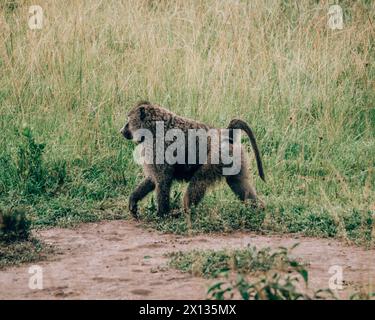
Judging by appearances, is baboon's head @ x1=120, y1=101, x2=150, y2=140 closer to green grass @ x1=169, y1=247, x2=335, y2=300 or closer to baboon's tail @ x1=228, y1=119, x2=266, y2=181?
baboon's tail @ x1=228, y1=119, x2=266, y2=181

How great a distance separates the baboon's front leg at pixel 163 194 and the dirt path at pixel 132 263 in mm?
264

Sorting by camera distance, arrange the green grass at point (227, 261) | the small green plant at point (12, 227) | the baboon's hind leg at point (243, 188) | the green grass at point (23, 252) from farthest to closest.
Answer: the baboon's hind leg at point (243, 188) < the small green plant at point (12, 227) < the green grass at point (23, 252) < the green grass at point (227, 261)

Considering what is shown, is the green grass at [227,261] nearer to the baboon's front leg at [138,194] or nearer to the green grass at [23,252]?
the green grass at [23,252]

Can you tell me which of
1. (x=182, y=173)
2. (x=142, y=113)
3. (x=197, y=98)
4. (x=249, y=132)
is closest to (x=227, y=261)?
(x=182, y=173)

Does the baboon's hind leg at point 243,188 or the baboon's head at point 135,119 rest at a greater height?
the baboon's head at point 135,119

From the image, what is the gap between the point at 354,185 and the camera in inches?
284

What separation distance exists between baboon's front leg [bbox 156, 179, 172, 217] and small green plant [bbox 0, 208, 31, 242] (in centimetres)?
118

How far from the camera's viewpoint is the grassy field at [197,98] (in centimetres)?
672

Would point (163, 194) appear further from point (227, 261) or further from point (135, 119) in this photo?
point (227, 261)

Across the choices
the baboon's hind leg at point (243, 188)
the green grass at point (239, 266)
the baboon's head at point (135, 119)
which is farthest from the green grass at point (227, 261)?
the baboon's head at point (135, 119)
